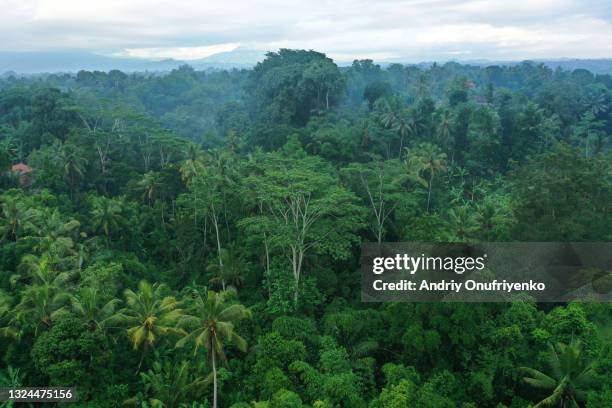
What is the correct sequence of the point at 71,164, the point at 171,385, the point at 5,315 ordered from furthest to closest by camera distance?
the point at 71,164, the point at 5,315, the point at 171,385

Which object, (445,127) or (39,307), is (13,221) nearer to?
(39,307)

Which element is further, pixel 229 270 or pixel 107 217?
pixel 107 217

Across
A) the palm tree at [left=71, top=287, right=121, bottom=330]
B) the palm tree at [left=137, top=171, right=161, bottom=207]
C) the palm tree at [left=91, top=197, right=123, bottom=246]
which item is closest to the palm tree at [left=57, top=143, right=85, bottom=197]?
the palm tree at [left=137, top=171, right=161, bottom=207]

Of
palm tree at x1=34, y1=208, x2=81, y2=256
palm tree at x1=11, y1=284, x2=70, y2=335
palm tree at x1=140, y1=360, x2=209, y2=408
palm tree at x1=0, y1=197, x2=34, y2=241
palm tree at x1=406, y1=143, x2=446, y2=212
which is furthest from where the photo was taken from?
palm tree at x1=406, y1=143, x2=446, y2=212

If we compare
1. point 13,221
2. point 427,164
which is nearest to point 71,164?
point 13,221

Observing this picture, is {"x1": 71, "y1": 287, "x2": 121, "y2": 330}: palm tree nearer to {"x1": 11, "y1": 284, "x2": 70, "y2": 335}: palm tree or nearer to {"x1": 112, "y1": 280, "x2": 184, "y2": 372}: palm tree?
{"x1": 112, "y1": 280, "x2": 184, "y2": 372}: palm tree
